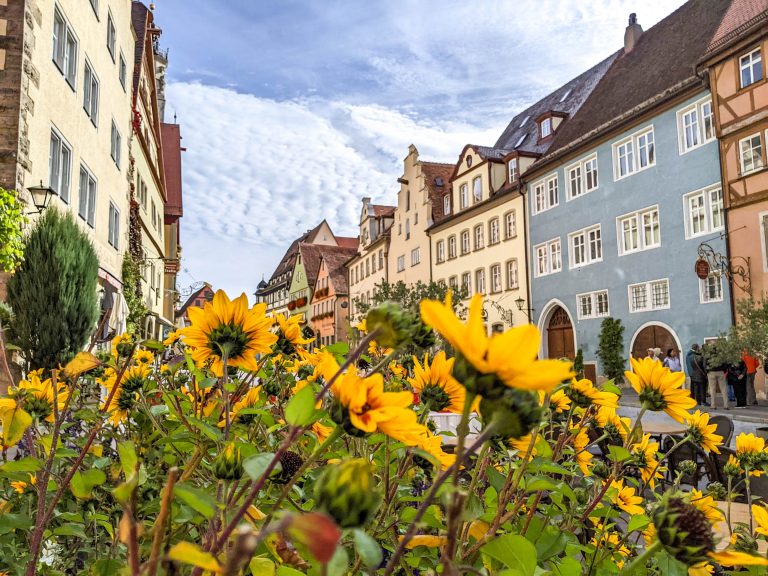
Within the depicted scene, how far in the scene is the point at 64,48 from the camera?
10227 millimetres

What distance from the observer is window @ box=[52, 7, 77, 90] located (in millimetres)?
9852

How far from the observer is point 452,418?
6629mm

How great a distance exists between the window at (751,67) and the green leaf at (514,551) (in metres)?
18.1

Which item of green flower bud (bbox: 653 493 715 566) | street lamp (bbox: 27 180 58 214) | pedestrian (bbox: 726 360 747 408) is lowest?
pedestrian (bbox: 726 360 747 408)

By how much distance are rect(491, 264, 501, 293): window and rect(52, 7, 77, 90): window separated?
60.2 feet

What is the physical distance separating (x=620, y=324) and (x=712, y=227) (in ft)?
13.9

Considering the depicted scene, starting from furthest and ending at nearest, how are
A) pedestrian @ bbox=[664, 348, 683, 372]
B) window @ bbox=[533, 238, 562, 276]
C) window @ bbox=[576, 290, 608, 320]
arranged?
window @ bbox=[533, 238, 562, 276]
window @ bbox=[576, 290, 608, 320]
pedestrian @ bbox=[664, 348, 683, 372]

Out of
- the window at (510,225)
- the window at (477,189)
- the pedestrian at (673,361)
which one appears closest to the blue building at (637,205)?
the pedestrian at (673,361)

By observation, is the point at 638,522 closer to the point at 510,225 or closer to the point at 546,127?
the point at 510,225

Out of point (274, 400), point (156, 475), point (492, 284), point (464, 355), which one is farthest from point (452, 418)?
point (492, 284)

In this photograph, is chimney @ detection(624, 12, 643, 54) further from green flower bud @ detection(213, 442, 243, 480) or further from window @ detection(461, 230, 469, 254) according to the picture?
→ green flower bud @ detection(213, 442, 243, 480)

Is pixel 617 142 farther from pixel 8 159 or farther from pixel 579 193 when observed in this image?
pixel 8 159

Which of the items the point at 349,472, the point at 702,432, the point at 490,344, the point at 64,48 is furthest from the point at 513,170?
the point at 349,472

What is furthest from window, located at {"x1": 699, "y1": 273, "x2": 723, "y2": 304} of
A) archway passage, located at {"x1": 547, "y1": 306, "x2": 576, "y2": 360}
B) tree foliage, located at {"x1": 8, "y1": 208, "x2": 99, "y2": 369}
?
tree foliage, located at {"x1": 8, "y1": 208, "x2": 99, "y2": 369}
